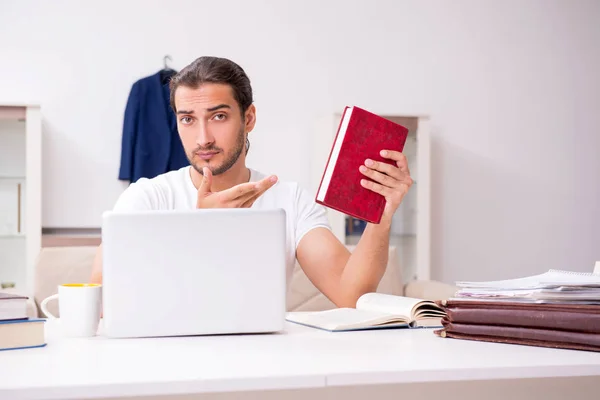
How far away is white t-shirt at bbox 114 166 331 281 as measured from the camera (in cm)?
218

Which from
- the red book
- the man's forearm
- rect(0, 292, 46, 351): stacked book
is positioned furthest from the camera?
the man's forearm

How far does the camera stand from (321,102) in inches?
187

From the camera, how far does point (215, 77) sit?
2180 mm

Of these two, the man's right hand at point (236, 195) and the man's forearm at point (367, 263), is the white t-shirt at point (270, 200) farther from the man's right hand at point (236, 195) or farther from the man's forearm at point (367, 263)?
the man's right hand at point (236, 195)

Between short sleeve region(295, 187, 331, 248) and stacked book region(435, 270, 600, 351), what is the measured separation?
0.93 metres

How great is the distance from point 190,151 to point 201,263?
3.04 ft

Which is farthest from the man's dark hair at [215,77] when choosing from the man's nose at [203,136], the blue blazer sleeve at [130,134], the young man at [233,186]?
the blue blazer sleeve at [130,134]

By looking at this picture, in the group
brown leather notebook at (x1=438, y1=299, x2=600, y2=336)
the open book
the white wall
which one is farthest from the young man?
the white wall

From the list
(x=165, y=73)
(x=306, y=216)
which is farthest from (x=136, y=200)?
(x=165, y=73)

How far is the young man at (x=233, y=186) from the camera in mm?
1972

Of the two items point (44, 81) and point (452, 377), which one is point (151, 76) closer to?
point (44, 81)

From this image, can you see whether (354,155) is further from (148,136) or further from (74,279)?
(148,136)

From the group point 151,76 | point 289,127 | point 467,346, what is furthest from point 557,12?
point 467,346

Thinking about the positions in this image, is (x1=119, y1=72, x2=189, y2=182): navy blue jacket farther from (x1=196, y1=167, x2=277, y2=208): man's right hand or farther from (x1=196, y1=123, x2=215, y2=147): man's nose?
(x1=196, y1=167, x2=277, y2=208): man's right hand
